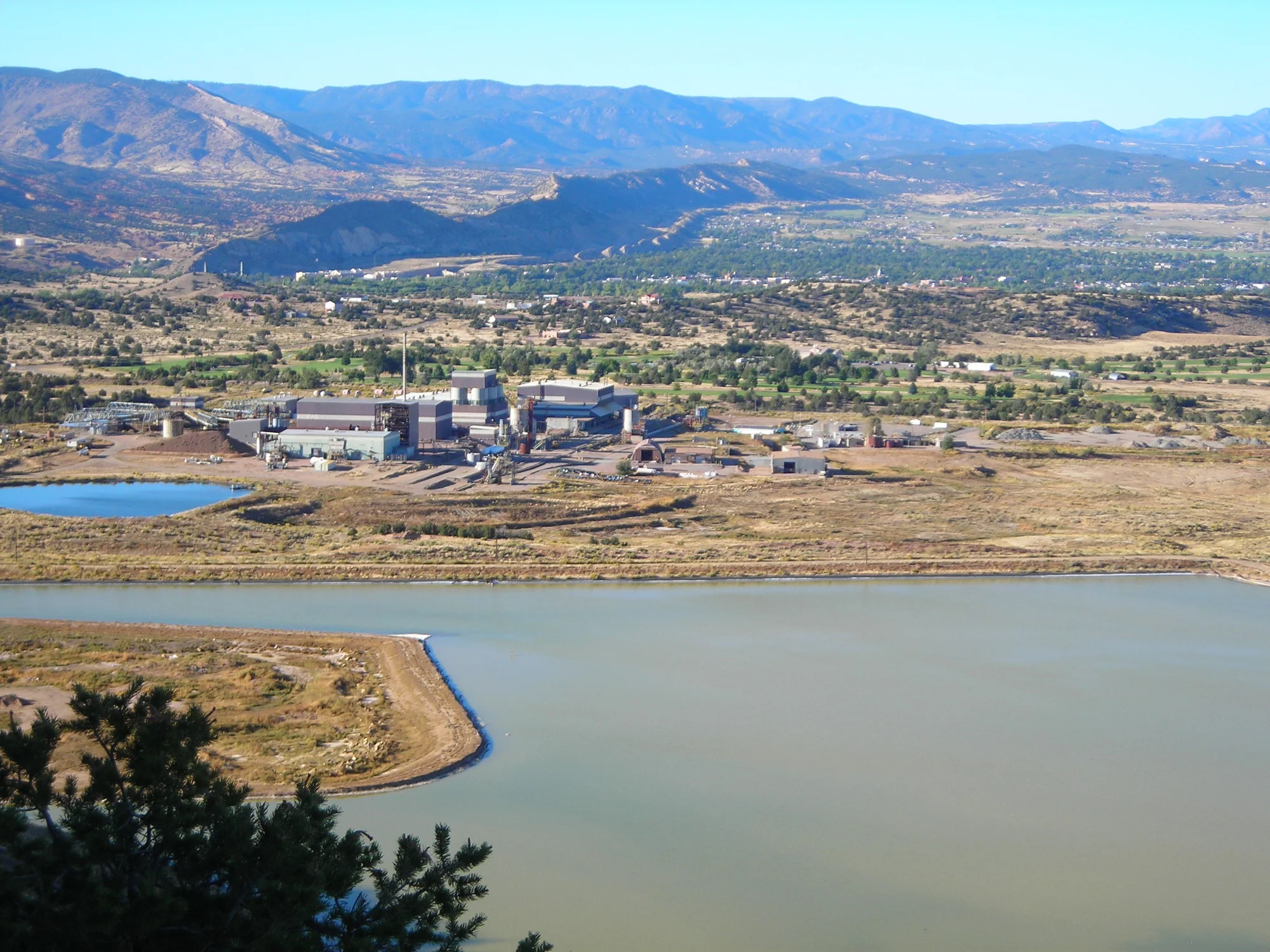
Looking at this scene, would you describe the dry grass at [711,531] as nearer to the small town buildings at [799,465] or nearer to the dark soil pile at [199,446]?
the small town buildings at [799,465]

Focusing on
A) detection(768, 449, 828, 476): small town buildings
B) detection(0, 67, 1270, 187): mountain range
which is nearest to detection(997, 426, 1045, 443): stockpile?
detection(768, 449, 828, 476): small town buildings

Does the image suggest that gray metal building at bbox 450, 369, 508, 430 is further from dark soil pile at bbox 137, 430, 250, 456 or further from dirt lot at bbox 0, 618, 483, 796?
dirt lot at bbox 0, 618, 483, 796

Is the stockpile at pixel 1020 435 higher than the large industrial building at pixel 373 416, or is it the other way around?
the large industrial building at pixel 373 416

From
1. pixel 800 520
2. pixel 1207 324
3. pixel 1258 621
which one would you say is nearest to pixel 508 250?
pixel 1207 324

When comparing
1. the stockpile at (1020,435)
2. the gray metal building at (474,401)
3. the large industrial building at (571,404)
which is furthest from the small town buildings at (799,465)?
the gray metal building at (474,401)

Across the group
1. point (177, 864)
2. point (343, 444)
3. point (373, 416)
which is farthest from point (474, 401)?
point (177, 864)

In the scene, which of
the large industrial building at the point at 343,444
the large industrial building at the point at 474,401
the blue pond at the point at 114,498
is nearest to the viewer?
the blue pond at the point at 114,498

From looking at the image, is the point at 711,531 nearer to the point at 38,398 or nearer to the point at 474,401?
the point at 474,401

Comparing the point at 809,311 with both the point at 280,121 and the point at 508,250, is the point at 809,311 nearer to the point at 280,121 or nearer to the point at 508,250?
the point at 508,250
